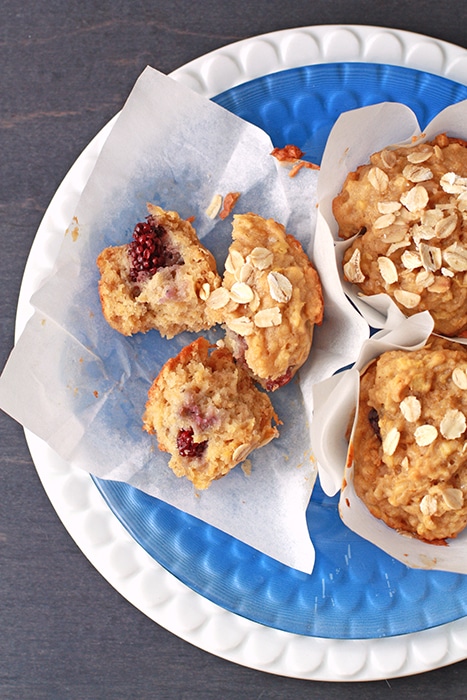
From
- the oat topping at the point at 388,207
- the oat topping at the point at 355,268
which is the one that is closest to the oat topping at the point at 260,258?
the oat topping at the point at 355,268

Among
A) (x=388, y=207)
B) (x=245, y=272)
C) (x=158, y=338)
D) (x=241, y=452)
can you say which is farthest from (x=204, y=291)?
(x=388, y=207)

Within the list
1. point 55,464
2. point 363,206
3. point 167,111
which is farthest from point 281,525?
point 167,111

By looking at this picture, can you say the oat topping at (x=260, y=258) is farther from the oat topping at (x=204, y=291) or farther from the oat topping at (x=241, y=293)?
the oat topping at (x=204, y=291)

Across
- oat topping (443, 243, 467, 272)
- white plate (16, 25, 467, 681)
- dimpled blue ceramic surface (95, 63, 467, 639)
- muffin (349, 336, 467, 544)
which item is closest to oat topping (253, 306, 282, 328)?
muffin (349, 336, 467, 544)

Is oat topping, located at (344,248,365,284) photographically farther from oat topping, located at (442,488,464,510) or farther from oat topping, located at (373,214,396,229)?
oat topping, located at (442,488,464,510)

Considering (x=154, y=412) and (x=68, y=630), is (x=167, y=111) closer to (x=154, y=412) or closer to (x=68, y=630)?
(x=154, y=412)

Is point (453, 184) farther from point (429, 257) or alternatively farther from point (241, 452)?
point (241, 452)
